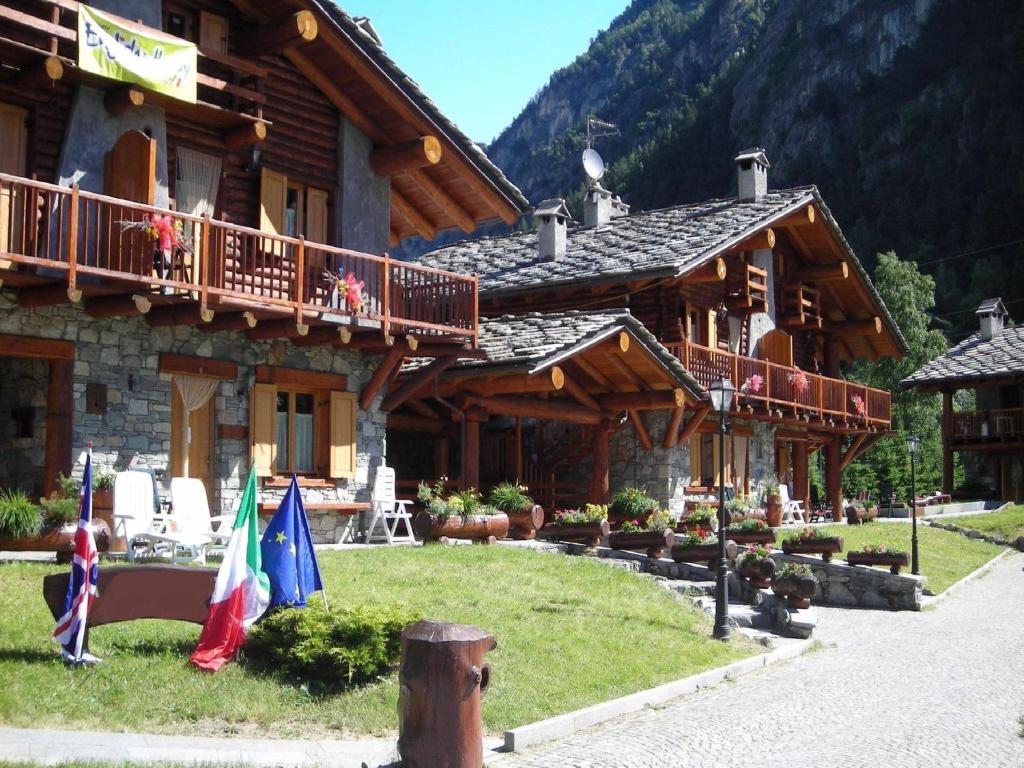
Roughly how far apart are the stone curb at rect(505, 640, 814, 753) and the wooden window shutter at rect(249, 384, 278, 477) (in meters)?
7.40

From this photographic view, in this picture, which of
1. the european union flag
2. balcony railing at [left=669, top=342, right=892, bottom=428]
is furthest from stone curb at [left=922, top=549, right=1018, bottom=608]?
the european union flag

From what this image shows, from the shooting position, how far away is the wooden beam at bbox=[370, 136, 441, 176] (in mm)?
18469

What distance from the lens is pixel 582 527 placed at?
18.8 m

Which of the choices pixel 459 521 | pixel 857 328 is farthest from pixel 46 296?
pixel 857 328

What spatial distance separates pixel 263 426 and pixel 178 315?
93.2 inches

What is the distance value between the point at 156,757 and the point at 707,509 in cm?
1485

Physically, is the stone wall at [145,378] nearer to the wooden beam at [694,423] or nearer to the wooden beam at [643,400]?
the wooden beam at [643,400]

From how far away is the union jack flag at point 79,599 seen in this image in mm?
8844

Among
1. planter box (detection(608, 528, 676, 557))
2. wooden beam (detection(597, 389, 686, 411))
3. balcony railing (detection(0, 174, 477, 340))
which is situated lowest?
planter box (detection(608, 528, 676, 557))

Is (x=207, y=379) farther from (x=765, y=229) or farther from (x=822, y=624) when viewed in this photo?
(x=765, y=229)

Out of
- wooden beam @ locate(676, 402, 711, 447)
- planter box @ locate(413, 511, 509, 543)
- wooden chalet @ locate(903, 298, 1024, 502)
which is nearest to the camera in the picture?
planter box @ locate(413, 511, 509, 543)

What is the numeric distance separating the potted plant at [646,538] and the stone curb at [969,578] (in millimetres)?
4253

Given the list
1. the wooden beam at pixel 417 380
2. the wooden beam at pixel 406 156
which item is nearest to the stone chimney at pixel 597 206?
the wooden beam at pixel 406 156

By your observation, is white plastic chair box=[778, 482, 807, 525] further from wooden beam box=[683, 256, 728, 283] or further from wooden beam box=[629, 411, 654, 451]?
wooden beam box=[629, 411, 654, 451]
